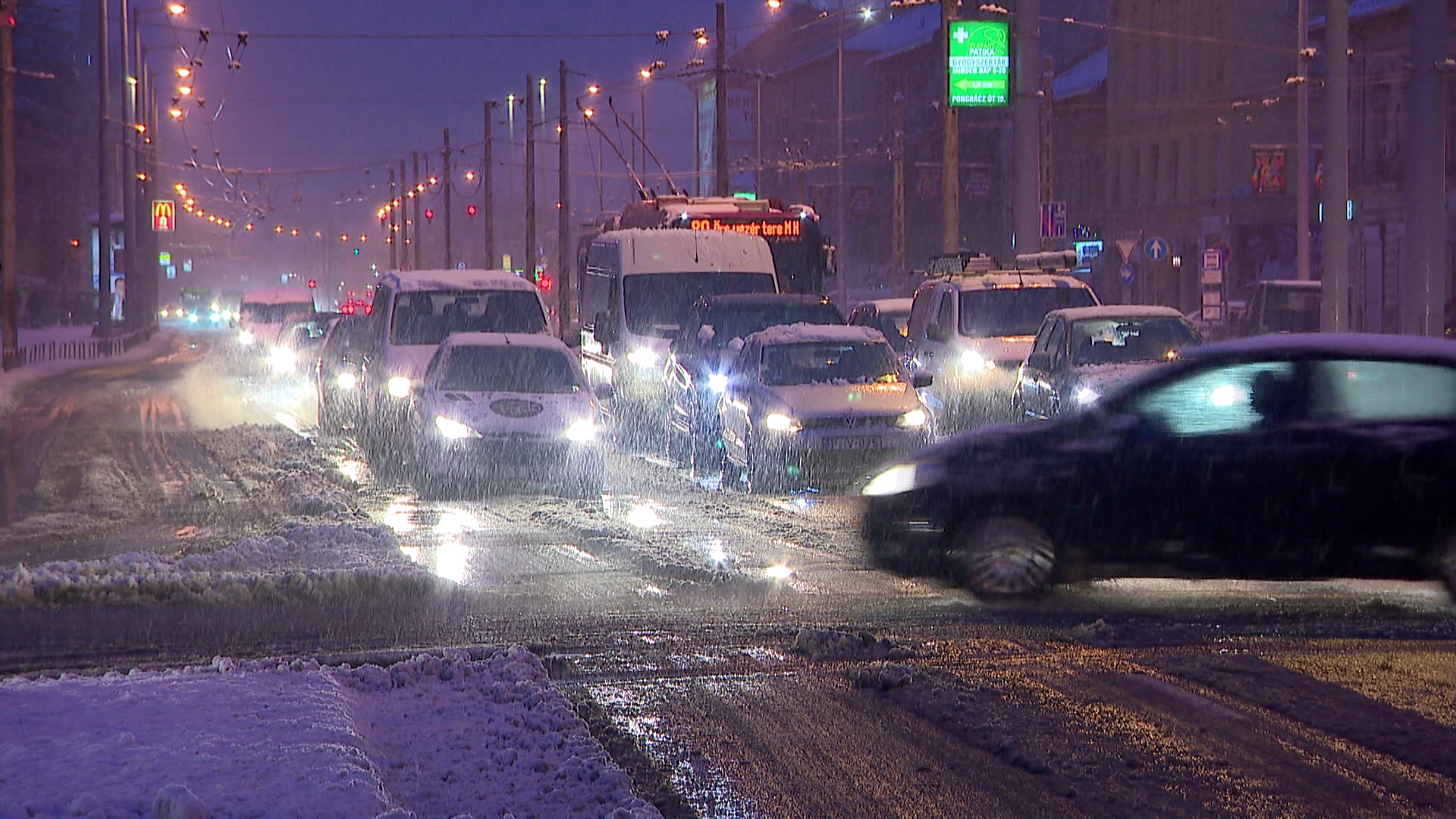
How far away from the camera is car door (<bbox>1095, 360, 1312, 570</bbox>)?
9.65 meters

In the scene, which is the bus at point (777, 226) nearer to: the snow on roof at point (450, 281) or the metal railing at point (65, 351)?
the snow on roof at point (450, 281)

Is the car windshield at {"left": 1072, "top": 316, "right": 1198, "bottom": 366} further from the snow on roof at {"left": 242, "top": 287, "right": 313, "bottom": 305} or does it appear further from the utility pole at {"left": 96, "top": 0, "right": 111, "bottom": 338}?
the utility pole at {"left": 96, "top": 0, "right": 111, "bottom": 338}

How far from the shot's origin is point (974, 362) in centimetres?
2167

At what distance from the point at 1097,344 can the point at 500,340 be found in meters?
6.36

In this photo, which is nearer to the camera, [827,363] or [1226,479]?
[1226,479]

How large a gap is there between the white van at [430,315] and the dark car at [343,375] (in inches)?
18.4

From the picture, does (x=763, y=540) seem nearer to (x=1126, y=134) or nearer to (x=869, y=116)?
(x=1126, y=134)

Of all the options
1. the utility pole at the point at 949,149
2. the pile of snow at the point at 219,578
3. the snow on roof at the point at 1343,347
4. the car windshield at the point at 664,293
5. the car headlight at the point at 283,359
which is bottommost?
the pile of snow at the point at 219,578

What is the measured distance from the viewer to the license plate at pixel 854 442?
16.1 metres

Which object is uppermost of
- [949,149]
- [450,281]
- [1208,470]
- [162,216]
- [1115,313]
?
[162,216]

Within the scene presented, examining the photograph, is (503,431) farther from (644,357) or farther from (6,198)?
(6,198)

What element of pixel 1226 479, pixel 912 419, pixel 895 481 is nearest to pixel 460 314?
pixel 912 419

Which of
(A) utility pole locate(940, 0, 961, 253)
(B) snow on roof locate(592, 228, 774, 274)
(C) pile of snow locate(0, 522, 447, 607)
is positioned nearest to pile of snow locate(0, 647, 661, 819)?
(C) pile of snow locate(0, 522, 447, 607)

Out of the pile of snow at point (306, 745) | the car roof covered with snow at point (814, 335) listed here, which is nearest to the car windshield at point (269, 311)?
the car roof covered with snow at point (814, 335)
